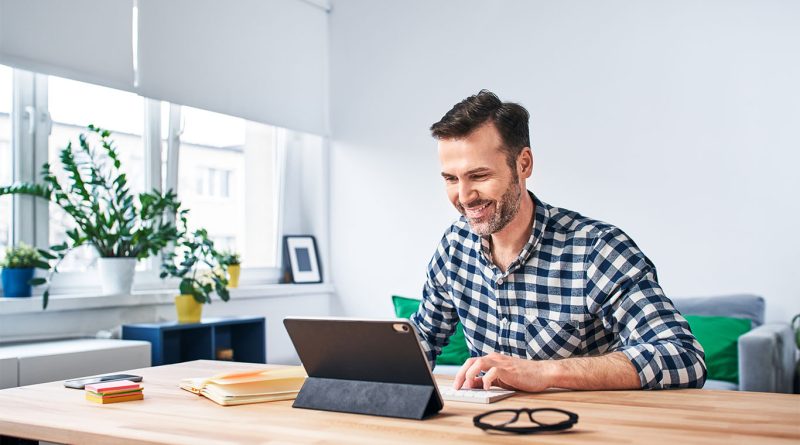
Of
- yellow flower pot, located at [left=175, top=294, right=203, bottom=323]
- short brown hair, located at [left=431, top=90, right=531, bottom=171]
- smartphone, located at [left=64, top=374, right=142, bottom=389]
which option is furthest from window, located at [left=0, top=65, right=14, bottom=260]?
short brown hair, located at [left=431, top=90, right=531, bottom=171]

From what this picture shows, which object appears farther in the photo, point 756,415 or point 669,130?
point 669,130

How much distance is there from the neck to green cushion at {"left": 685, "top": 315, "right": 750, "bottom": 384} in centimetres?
174

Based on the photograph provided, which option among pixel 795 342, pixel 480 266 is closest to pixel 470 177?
pixel 480 266

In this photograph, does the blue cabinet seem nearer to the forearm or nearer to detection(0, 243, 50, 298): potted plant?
detection(0, 243, 50, 298): potted plant

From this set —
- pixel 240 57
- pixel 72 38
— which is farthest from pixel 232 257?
pixel 72 38

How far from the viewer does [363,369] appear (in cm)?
151

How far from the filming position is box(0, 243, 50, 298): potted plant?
10.8 feet

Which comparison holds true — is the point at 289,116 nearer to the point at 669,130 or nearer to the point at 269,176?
the point at 269,176

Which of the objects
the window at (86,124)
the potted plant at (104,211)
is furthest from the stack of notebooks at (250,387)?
the window at (86,124)

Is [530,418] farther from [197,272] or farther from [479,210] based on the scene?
[197,272]

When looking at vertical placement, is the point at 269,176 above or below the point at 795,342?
above

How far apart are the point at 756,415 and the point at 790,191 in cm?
278

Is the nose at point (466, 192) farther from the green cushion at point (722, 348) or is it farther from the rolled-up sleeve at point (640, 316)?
the green cushion at point (722, 348)

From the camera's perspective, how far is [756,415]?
54.6 inches
